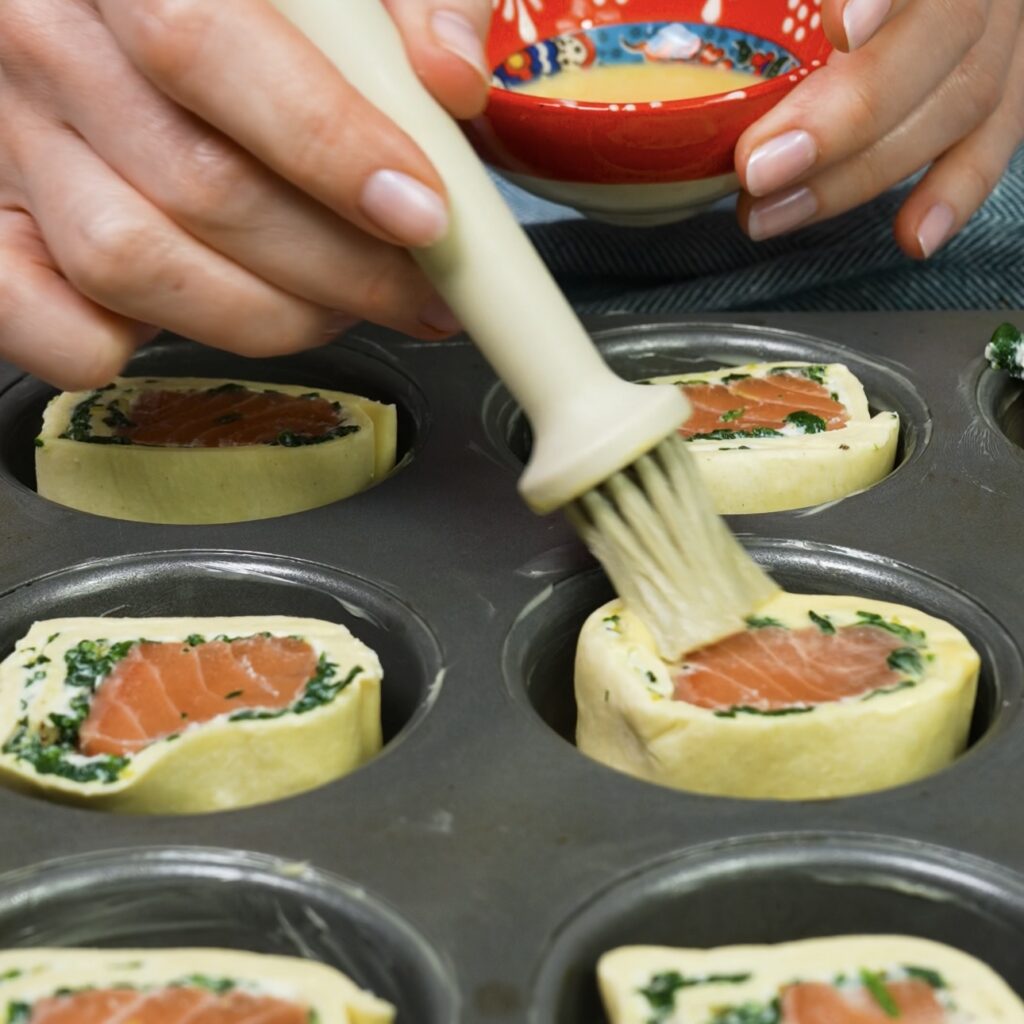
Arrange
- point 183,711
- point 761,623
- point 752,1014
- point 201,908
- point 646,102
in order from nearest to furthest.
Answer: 1. point 752,1014
2. point 201,908
3. point 183,711
4. point 761,623
5. point 646,102

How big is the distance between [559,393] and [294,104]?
0.47 m

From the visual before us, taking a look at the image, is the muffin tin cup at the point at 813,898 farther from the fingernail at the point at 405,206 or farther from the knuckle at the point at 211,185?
the knuckle at the point at 211,185

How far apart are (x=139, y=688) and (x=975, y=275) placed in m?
2.07

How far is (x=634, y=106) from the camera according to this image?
2326 mm

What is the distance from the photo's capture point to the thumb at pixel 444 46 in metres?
1.81

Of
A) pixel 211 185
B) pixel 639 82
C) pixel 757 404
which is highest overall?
pixel 211 185

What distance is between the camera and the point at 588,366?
1.84 meters

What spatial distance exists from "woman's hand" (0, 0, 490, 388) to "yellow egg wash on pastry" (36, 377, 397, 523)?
369mm

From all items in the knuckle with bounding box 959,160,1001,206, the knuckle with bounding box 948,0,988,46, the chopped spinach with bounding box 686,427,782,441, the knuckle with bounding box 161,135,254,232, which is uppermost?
the knuckle with bounding box 161,135,254,232

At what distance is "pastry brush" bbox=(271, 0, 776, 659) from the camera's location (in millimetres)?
1767

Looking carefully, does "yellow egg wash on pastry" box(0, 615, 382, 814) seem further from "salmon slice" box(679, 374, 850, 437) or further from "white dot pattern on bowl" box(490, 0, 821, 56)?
"white dot pattern on bowl" box(490, 0, 821, 56)

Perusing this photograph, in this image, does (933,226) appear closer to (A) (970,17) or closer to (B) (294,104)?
(A) (970,17)

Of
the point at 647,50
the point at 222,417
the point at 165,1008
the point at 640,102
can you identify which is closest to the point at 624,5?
the point at 647,50

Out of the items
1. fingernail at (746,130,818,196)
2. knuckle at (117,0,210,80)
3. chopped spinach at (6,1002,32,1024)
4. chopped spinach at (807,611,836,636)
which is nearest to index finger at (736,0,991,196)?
fingernail at (746,130,818,196)
